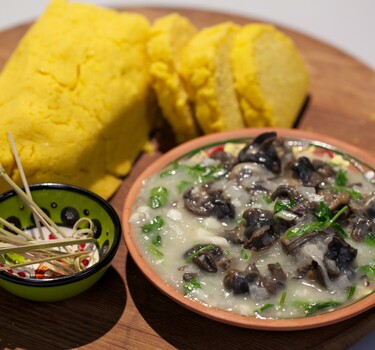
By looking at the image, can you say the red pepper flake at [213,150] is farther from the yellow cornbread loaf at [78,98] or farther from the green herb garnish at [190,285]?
the green herb garnish at [190,285]

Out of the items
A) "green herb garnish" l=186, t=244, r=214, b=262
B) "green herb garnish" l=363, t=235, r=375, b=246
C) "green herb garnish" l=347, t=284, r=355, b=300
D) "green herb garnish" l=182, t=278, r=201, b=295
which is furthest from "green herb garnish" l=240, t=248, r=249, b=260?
"green herb garnish" l=363, t=235, r=375, b=246

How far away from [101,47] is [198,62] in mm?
587

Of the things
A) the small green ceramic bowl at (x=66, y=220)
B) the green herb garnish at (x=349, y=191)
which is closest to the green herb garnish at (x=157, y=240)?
the small green ceramic bowl at (x=66, y=220)

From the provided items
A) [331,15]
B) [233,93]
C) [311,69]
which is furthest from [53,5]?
[331,15]

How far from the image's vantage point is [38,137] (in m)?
3.44

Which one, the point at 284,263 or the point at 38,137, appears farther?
the point at 38,137

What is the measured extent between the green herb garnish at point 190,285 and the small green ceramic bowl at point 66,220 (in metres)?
0.38

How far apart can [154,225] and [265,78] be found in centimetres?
134

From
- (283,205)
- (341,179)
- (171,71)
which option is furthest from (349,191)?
(171,71)

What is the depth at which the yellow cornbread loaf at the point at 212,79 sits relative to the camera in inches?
151

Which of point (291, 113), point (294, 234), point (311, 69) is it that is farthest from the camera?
point (311, 69)

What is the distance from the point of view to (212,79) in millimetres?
3822

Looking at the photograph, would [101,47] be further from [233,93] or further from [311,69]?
[311,69]

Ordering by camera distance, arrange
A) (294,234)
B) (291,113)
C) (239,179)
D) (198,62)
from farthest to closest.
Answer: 1. (291,113)
2. (198,62)
3. (239,179)
4. (294,234)
